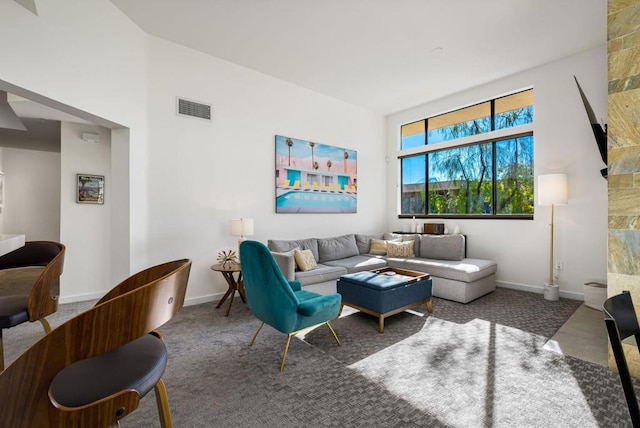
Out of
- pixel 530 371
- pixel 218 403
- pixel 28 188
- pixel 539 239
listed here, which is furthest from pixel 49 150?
pixel 539 239

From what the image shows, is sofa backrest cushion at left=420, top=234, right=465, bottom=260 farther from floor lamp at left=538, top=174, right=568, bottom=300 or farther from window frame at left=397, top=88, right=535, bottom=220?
floor lamp at left=538, top=174, right=568, bottom=300

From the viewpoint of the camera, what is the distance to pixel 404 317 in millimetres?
3480

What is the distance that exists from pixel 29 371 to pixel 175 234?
3250mm

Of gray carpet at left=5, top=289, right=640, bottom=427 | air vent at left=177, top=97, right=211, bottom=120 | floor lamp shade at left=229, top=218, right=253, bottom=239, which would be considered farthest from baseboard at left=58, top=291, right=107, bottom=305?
air vent at left=177, top=97, right=211, bottom=120

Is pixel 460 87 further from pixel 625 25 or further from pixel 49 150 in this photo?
pixel 49 150

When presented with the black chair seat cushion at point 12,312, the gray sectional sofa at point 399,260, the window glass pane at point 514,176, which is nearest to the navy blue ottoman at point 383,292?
the gray sectional sofa at point 399,260

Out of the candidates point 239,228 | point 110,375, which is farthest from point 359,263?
point 110,375

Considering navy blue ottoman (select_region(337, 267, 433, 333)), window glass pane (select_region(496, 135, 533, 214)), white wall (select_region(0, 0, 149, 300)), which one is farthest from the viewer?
window glass pane (select_region(496, 135, 533, 214))

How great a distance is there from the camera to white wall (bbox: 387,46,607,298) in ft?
13.0

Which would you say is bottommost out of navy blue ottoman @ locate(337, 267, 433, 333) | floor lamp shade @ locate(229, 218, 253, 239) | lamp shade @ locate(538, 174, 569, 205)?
navy blue ottoman @ locate(337, 267, 433, 333)

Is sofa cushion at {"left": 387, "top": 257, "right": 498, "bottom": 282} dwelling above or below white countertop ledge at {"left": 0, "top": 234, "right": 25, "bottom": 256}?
below

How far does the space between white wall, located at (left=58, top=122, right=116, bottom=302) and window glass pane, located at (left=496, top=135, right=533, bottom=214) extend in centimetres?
608

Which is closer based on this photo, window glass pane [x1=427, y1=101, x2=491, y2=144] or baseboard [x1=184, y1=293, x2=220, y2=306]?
baseboard [x1=184, y1=293, x2=220, y2=306]

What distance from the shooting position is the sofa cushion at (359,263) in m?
4.49
